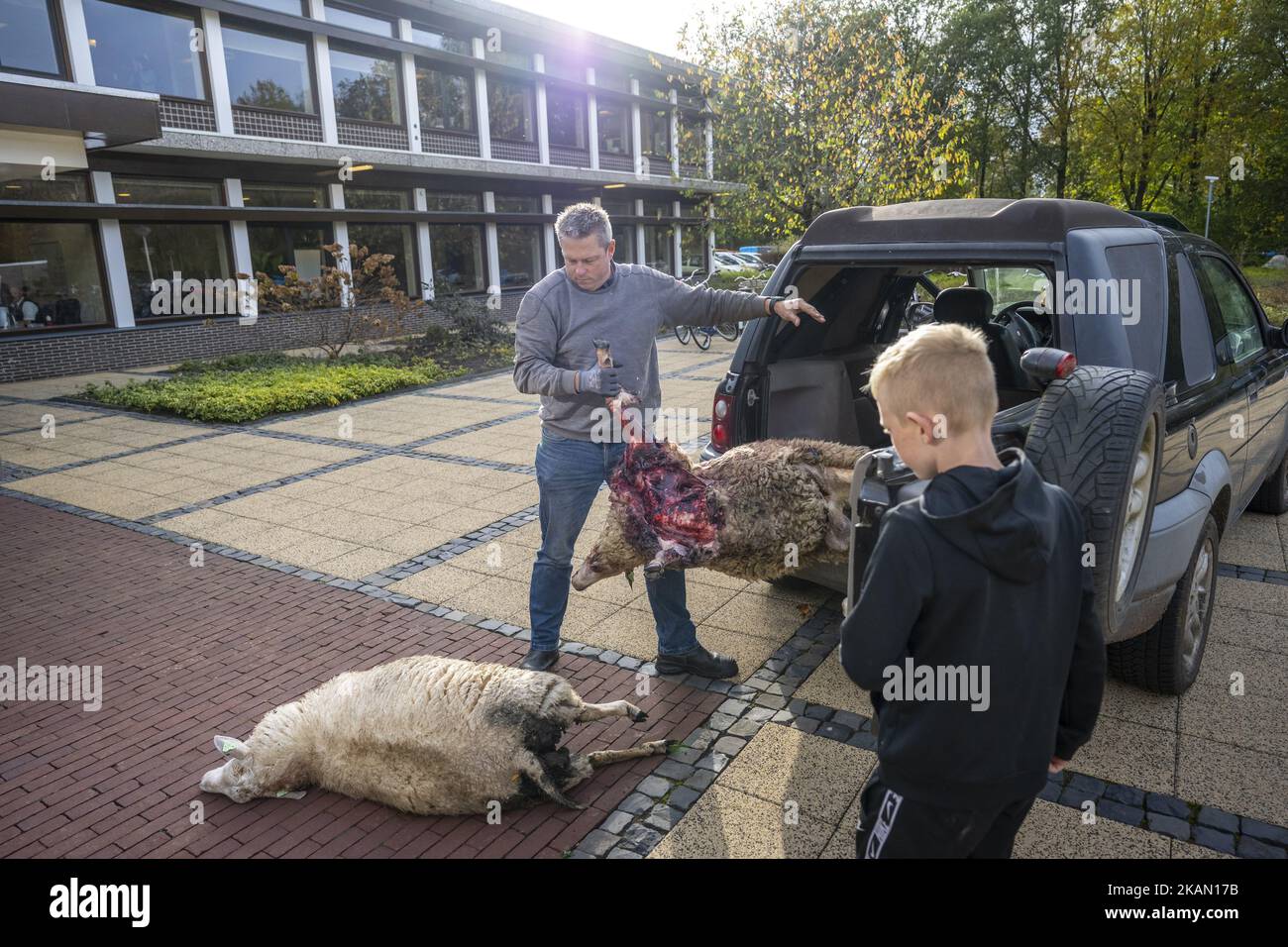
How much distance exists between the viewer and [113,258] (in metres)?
18.3

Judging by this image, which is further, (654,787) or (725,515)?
(725,515)

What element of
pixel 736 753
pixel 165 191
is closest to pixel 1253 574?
pixel 736 753

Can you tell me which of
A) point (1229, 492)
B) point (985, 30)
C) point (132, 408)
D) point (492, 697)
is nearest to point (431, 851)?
point (492, 697)

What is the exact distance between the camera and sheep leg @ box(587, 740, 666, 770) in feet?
11.6

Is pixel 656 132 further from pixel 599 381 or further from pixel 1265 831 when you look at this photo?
pixel 1265 831

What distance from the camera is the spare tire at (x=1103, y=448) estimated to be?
9.11ft

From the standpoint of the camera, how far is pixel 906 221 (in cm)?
407

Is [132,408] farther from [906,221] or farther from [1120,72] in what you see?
[1120,72]

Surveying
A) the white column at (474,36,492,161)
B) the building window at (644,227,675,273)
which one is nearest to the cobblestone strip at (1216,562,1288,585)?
the white column at (474,36,492,161)

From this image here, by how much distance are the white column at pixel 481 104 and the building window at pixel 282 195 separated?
6256 mm

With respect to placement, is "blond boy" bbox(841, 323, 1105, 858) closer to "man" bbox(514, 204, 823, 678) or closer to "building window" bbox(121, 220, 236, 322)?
"man" bbox(514, 204, 823, 678)

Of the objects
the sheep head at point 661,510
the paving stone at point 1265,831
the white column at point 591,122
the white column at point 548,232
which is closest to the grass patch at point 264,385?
the sheep head at point 661,510

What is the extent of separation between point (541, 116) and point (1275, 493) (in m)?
27.2

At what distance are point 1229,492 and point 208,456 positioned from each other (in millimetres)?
9739
